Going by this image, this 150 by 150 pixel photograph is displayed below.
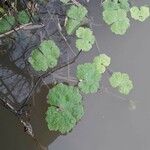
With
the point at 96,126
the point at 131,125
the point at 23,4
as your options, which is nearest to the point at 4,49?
the point at 23,4

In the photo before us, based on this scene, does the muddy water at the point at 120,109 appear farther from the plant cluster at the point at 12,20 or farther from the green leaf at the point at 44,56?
the plant cluster at the point at 12,20

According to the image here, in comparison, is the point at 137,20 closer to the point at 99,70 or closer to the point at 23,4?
the point at 99,70

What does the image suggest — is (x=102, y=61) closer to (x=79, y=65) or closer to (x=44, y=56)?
(x=79, y=65)

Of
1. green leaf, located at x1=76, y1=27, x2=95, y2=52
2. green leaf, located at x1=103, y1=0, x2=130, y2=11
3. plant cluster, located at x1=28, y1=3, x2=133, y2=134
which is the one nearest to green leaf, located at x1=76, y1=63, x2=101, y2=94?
plant cluster, located at x1=28, y1=3, x2=133, y2=134

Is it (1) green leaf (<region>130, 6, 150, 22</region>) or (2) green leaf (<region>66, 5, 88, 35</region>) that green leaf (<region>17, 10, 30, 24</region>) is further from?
(1) green leaf (<region>130, 6, 150, 22</region>)

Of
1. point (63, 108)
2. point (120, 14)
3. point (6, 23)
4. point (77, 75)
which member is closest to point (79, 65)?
point (77, 75)

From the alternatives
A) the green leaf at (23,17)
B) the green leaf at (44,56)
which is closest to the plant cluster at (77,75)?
the green leaf at (44,56)
